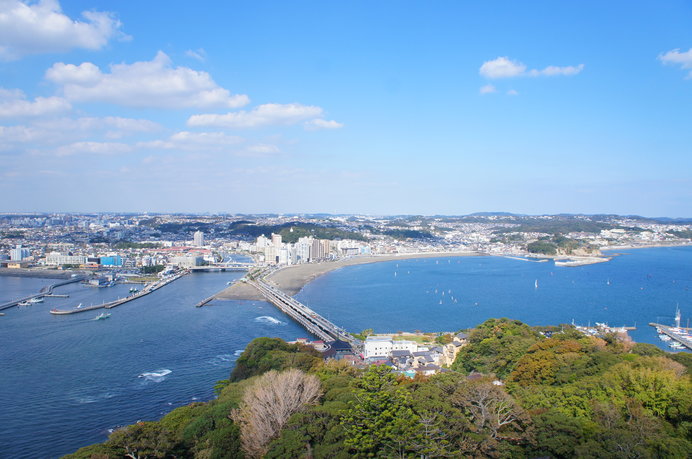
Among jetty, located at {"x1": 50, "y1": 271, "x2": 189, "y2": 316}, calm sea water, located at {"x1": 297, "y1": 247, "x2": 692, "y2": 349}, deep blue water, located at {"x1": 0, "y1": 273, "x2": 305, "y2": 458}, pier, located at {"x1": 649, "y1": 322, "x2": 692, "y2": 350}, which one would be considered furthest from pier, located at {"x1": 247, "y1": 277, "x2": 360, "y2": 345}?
pier, located at {"x1": 649, "y1": 322, "x2": 692, "y2": 350}

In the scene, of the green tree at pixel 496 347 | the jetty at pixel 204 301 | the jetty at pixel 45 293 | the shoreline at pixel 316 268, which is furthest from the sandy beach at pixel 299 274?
the green tree at pixel 496 347

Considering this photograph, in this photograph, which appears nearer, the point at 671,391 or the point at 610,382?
the point at 671,391

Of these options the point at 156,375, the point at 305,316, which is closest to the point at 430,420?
the point at 156,375

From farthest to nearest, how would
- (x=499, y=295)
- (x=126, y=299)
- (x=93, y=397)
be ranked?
1. (x=499, y=295)
2. (x=126, y=299)
3. (x=93, y=397)

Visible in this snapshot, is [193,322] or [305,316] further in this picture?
[305,316]

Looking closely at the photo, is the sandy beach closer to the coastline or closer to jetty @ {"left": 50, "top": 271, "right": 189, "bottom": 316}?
jetty @ {"left": 50, "top": 271, "right": 189, "bottom": 316}

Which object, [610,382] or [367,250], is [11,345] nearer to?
[610,382]

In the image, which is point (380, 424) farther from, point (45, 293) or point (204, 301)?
point (45, 293)

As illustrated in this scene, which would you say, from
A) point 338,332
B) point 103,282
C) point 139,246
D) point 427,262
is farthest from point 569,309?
point 139,246
